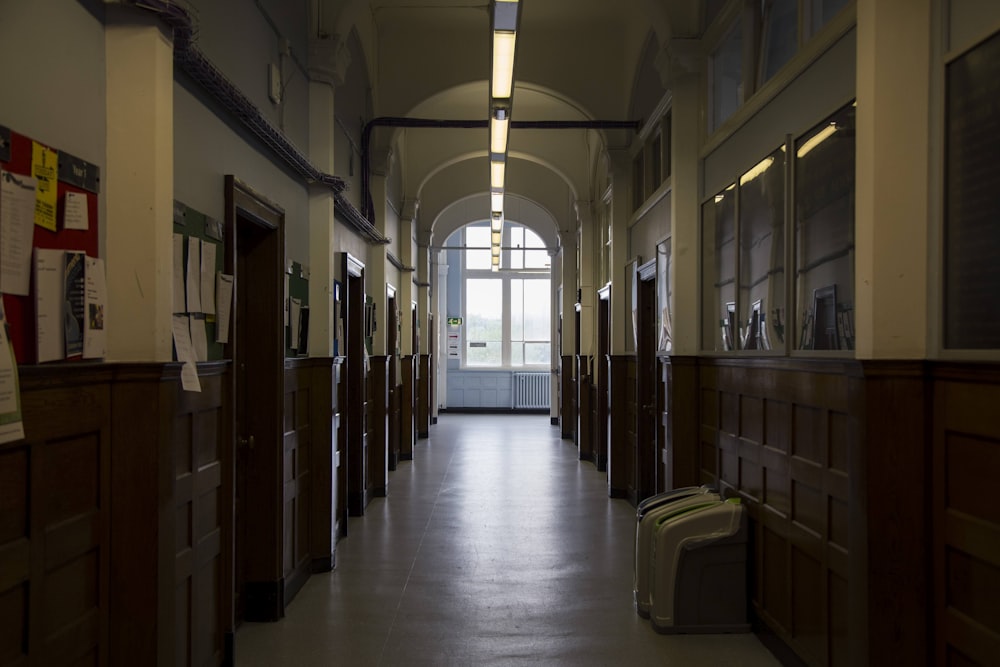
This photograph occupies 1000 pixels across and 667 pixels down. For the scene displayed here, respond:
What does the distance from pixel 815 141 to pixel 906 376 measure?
128 centimetres

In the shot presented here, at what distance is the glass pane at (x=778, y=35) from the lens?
405 cm

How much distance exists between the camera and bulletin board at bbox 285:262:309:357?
4.97m

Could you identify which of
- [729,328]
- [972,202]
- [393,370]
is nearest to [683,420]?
[729,328]

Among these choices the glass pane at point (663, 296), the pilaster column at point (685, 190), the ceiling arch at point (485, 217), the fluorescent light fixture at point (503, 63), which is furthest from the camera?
the ceiling arch at point (485, 217)

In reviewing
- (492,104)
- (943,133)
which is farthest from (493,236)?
(943,133)

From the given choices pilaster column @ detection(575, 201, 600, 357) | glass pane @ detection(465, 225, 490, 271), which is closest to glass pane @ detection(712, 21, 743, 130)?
pilaster column @ detection(575, 201, 600, 357)

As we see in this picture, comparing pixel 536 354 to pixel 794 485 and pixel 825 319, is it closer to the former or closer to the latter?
pixel 794 485

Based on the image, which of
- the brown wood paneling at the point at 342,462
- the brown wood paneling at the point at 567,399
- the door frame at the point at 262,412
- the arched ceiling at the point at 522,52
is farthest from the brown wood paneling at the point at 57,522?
the brown wood paneling at the point at 567,399

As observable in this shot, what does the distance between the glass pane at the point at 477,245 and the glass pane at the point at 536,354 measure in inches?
87.9

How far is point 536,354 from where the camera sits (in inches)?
798

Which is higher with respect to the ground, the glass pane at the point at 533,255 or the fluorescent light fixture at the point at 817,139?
the glass pane at the point at 533,255

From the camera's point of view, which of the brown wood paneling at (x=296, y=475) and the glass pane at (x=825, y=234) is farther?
the brown wood paneling at (x=296, y=475)

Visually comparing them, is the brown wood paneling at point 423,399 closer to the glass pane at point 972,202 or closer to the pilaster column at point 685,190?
the pilaster column at point 685,190

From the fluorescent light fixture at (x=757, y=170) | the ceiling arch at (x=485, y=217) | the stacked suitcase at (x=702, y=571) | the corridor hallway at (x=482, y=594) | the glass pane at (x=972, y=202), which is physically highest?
the ceiling arch at (x=485, y=217)
